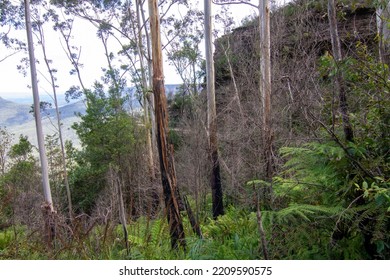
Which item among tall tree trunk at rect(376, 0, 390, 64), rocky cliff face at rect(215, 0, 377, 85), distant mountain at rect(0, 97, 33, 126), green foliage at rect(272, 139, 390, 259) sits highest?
rocky cliff face at rect(215, 0, 377, 85)

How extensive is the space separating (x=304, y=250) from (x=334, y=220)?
338mm

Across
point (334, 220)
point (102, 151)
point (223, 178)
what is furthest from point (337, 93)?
point (102, 151)

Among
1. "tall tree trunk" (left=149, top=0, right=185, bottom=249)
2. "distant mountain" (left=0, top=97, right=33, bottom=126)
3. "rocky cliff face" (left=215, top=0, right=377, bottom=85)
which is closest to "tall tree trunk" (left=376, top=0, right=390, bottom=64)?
"tall tree trunk" (left=149, top=0, right=185, bottom=249)

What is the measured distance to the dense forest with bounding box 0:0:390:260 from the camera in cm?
240

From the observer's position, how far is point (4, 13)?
11.5 metres

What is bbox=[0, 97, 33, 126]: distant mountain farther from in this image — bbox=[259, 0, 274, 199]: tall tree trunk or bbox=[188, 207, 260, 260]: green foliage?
bbox=[188, 207, 260, 260]: green foliage

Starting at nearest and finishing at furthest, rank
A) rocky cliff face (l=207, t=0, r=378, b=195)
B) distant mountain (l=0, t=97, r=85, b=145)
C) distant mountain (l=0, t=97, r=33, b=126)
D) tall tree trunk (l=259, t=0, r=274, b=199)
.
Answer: rocky cliff face (l=207, t=0, r=378, b=195) < tall tree trunk (l=259, t=0, r=274, b=199) < distant mountain (l=0, t=97, r=33, b=126) < distant mountain (l=0, t=97, r=85, b=145)

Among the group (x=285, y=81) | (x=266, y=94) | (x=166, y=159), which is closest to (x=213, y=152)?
(x=266, y=94)

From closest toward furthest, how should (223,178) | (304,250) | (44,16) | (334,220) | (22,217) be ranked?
(334,220) → (304,250) → (223,178) → (22,217) → (44,16)

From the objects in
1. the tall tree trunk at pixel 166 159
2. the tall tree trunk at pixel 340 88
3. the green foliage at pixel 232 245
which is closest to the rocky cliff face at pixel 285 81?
the tall tree trunk at pixel 340 88

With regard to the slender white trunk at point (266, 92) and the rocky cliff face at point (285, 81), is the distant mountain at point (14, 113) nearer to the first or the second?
the rocky cliff face at point (285, 81)

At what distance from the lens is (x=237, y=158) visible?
6.47 m

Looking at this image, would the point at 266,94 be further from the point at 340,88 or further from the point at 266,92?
the point at 340,88

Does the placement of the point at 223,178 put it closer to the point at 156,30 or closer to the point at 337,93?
the point at 156,30
